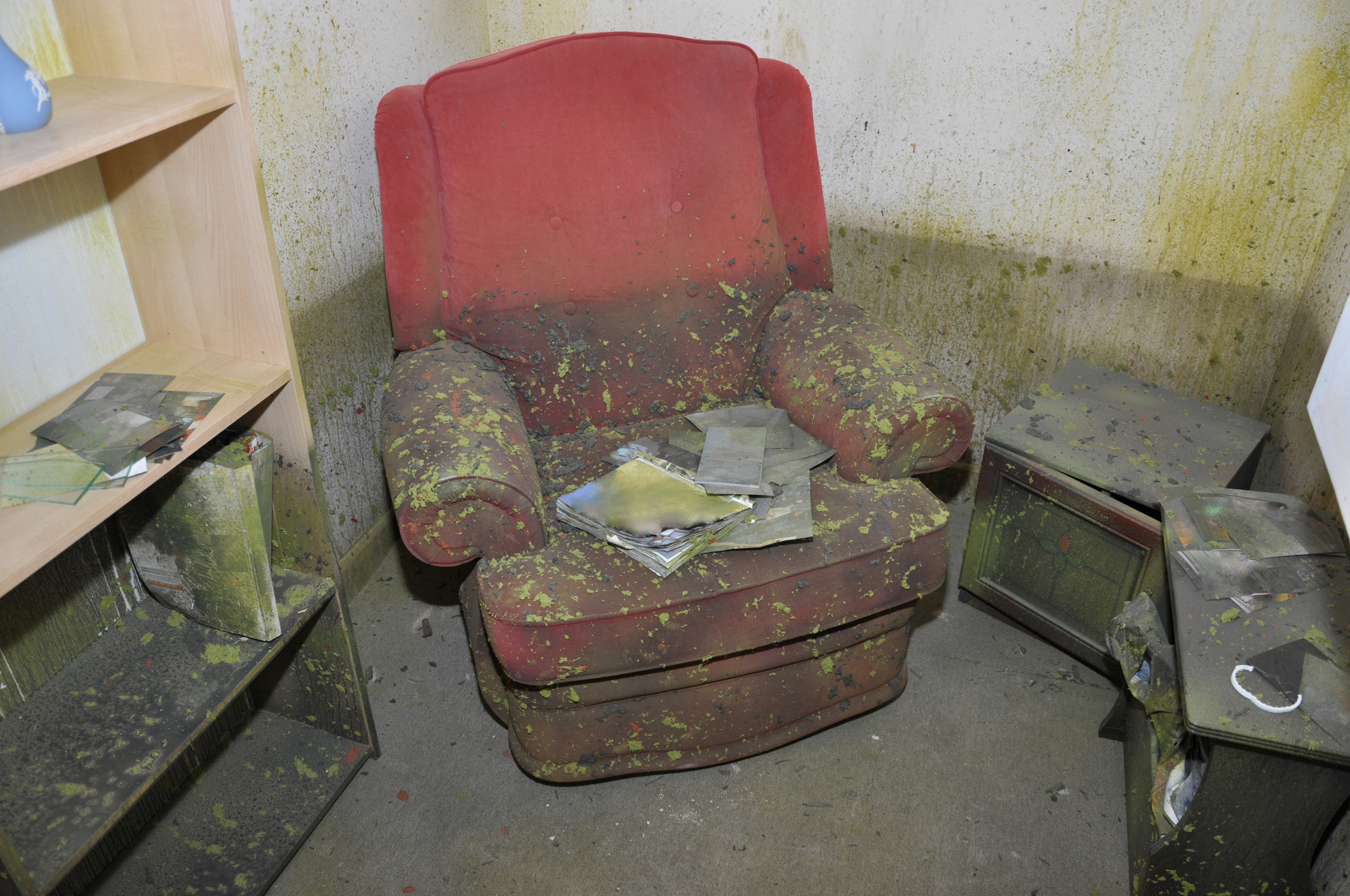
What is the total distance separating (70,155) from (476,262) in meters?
0.90

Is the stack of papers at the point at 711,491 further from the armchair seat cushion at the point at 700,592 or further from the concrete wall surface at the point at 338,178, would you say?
the concrete wall surface at the point at 338,178

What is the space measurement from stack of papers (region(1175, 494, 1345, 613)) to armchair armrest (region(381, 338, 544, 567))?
43.7 inches

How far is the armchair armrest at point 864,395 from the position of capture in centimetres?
172

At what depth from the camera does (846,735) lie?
1886 millimetres

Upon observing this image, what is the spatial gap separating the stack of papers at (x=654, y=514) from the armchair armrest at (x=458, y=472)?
9 centimetres

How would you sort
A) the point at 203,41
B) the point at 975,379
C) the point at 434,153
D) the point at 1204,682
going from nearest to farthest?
the point at 203,41 → the point at 1204,682 → the point at 434,153 → the point at 975,379

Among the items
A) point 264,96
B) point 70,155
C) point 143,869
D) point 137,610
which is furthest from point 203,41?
point 143,869

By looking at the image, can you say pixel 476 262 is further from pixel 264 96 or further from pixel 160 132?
pixel 160 132

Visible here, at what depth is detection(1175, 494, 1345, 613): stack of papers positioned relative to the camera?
57.1 inches

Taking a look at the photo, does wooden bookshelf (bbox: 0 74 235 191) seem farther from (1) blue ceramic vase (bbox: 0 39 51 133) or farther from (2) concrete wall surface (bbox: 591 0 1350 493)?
(2) concrete wall surface (bbox: 591 0 1350 493)

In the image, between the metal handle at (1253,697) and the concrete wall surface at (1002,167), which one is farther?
the concrete wall surface at (1002,167)

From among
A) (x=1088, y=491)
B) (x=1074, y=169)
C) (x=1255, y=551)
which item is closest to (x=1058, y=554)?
(x=1088, y=491)

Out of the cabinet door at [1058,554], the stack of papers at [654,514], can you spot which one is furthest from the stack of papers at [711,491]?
the cabinet door at [1058,554]

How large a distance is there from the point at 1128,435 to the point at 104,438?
187cm
